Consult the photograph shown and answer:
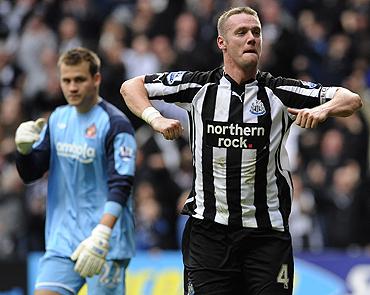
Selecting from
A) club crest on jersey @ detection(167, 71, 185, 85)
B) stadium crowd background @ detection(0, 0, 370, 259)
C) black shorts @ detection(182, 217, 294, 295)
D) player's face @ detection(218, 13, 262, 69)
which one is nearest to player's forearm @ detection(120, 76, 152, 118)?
club crest on jersey @ detection(167, 71, 185, 85)

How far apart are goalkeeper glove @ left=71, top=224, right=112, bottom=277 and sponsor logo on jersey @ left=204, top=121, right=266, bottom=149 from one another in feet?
4.68

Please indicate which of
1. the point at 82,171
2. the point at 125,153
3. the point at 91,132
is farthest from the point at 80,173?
the point at 125,153

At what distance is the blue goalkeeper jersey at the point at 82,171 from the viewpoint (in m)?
8.56

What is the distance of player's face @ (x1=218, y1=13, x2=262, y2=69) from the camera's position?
7172 millimetres

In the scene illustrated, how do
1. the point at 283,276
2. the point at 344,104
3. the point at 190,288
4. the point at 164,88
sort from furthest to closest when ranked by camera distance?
the point at 164,88 < the point at 190,288 < the point at 283,276 < the point at 344,104

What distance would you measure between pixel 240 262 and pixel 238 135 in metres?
0.83

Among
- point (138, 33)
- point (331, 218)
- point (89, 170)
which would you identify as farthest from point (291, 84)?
point (138, 33)

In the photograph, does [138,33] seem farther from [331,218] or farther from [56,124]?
[56,124]

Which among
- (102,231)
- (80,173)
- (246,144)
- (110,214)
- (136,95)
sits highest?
(136,95)

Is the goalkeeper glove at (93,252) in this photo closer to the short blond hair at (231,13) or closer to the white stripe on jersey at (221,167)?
the white stripe on jersey at (221,167)

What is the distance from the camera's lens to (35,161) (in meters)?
8.73

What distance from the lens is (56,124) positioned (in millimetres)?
8852

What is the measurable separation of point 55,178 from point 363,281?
475 centimetres

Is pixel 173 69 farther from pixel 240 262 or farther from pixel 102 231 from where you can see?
pixel 240 262
